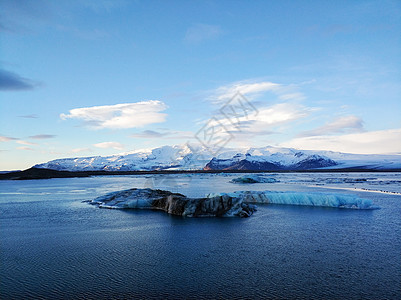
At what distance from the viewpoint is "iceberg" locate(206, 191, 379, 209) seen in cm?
1641

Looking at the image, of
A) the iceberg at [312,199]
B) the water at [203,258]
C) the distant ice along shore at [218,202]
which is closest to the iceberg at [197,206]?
the distant ice along shore at [218,202]

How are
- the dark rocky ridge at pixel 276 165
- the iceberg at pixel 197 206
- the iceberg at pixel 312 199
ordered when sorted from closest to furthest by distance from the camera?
the iceberg at pixel 197 206 → the iceberg at pixel 312 199 → the dark rocky ridge at pixel 276 165

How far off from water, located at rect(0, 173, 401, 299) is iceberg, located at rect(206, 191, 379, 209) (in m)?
2.91

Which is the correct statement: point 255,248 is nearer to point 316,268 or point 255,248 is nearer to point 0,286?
point 316,268

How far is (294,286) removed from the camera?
19.5ft

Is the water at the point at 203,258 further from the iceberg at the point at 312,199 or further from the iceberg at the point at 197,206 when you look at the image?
the iceberg at the point at 312,199

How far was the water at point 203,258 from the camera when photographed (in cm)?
585

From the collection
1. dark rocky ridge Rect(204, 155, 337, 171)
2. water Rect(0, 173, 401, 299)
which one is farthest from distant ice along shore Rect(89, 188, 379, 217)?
dark rocky ridge Rect(204, 155, 337, 171)

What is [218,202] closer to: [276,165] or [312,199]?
[312,199]

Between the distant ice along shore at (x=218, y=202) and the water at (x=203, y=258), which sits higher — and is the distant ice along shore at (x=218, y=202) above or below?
above

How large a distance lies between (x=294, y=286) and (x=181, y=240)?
454cm

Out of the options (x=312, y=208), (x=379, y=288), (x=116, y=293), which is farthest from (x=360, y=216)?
(x=116, y=293)

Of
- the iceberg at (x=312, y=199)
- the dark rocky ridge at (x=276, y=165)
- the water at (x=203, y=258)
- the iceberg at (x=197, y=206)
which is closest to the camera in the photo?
the water at (x=203, y=258)

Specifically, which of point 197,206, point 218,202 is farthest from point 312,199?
point 197,206
